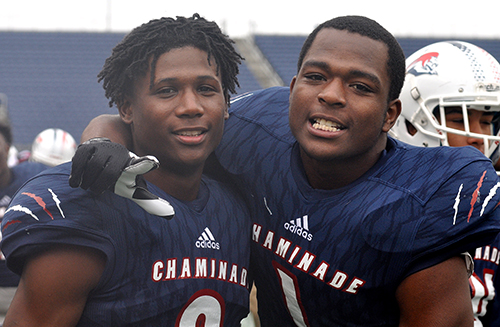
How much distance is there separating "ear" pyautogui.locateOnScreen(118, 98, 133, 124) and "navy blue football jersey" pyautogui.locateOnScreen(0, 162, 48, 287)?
2.44 m

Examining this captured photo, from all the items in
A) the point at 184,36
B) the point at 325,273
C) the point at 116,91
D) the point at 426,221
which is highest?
the point at 184,36

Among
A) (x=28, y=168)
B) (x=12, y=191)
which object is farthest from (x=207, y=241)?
(x=28, y=168)

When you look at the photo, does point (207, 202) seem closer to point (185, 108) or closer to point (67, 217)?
point (185, 108)

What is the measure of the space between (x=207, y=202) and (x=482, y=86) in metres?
1.42

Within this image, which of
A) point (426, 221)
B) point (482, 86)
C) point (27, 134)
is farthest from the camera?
point (27, 134)

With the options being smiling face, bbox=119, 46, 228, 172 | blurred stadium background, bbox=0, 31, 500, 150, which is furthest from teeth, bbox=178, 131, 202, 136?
blurred stadium background, bbox=0, 31, 500, 150

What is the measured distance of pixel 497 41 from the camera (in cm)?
1446

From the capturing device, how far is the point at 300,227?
2.02 metres

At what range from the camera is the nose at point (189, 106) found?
6.08 ft

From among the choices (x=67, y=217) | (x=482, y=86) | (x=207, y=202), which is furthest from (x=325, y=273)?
(x=482, y=86)

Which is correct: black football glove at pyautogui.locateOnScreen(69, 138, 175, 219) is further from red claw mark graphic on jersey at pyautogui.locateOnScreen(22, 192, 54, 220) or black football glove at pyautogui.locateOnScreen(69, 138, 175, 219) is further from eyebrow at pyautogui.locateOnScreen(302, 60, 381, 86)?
eyebrow at pyautogui.locateOnScreen(302, 60, 381, 86)

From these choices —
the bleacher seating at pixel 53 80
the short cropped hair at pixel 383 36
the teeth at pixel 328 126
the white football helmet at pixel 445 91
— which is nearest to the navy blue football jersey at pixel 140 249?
the teeth at pixel 328 126

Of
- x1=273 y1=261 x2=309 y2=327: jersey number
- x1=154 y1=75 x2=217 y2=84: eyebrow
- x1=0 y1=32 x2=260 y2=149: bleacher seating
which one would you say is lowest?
x1=0 y1=32 x2=260 y2=149: bleacher seating

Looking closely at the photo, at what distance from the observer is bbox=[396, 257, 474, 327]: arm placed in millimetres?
1786
